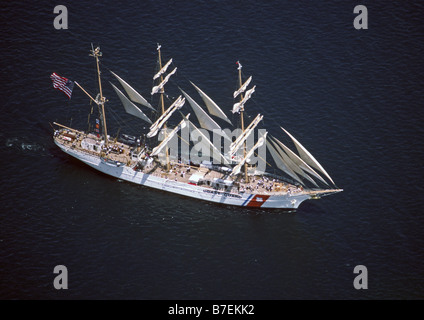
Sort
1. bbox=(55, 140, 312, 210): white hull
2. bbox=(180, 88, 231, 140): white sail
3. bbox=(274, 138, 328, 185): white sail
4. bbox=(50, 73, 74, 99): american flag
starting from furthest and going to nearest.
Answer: bbox=(50, 73, 74, 99): american flag
bbox=(180, 88, 231, 140): white sail
bbox=(55, 140, 312, 210): white hull
bbox=(274, 138, 328, 185): white sail

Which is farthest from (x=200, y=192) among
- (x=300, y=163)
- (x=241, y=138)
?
(x=300, y=163)

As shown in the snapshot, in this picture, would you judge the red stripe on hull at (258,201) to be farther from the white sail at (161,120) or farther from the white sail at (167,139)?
the white sail at (161,120)

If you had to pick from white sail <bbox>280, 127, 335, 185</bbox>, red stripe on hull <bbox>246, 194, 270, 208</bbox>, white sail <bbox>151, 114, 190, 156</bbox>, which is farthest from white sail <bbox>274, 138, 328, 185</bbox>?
white sail <bbox>151, 114, 190, 156</bbox>

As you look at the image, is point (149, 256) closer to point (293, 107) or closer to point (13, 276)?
point (13, 276)

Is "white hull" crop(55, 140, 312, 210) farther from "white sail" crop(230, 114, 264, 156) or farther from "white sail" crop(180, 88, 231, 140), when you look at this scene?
"white sail" crop(180, 88, 231, 140)

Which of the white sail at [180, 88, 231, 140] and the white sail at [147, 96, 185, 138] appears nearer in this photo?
the white sail at [180, 88, 231, 140]
